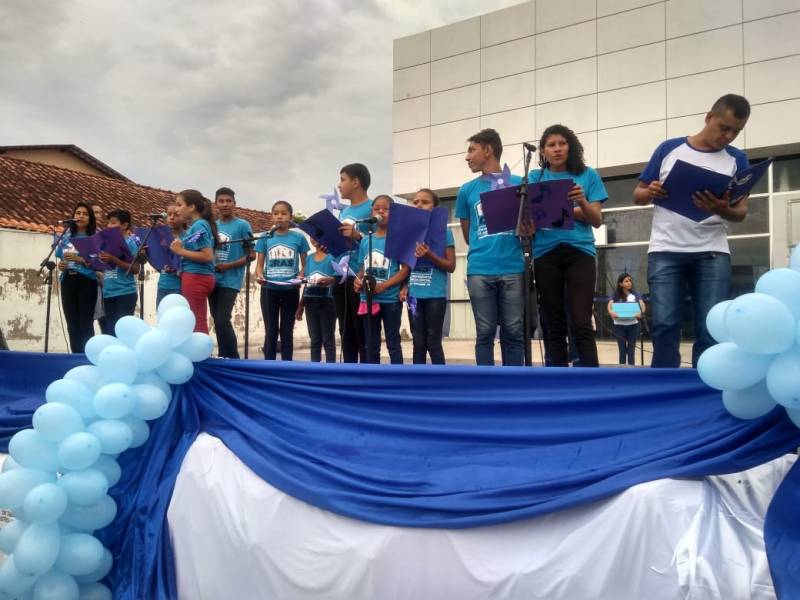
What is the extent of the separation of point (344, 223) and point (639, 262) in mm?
8994

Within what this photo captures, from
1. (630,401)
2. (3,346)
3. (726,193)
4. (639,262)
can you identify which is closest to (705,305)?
(726,193)

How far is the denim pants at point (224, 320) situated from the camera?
179 inches

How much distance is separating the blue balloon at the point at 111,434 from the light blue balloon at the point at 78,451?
A: 0.11ft

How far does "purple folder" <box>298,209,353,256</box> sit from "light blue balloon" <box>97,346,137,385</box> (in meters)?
1.66

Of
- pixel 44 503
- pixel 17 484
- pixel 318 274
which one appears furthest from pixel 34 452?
pixel 318 274

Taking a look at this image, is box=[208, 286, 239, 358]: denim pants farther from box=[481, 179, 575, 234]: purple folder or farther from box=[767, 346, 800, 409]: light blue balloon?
box=[767, 346, 800, 409]: light blue balloon

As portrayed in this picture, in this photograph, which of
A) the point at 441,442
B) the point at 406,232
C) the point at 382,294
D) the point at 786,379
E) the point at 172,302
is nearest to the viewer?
the point at 786,379

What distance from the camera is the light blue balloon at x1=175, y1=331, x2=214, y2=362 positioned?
2564mm

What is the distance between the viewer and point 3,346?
462 centimetres

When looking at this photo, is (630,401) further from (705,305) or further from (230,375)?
(230,375)

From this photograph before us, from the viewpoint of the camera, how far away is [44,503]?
85.6 inches

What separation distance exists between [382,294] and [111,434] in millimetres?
2131

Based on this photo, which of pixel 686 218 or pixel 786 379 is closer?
pixel 786 379

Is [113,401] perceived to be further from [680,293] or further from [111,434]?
[680,293]
